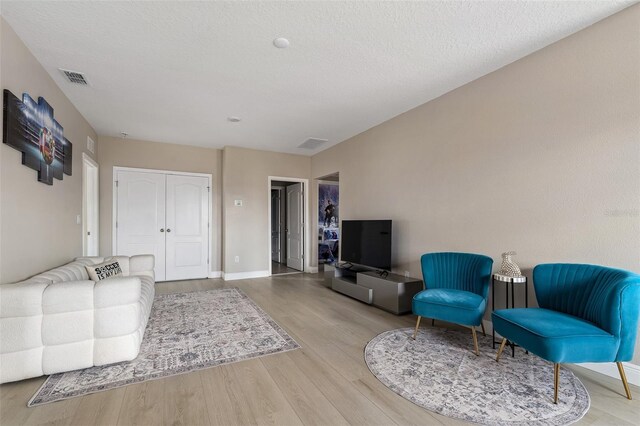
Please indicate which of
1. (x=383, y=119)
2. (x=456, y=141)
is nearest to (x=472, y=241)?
(x=456, y=141)

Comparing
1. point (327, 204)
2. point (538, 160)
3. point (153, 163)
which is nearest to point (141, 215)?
point (153, 163)

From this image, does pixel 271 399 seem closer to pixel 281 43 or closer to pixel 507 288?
pixel 507 288

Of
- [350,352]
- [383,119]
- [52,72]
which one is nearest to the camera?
[350,352]

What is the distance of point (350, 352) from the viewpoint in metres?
2.60

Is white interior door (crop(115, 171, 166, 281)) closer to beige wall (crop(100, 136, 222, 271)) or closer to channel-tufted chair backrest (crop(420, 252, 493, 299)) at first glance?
beige wall (crop(100, 136, 222, 271))

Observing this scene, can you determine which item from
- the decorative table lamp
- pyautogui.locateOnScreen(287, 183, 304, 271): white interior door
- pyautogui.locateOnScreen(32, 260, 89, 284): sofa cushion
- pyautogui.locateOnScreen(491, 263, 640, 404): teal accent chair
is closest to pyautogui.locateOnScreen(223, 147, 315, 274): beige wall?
pyautogui.locateOnScreen(287, 183, 304, 271): white interior door

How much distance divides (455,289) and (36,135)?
4.26 meters

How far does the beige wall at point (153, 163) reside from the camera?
5.19 metres

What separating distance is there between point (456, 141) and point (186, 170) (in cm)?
496

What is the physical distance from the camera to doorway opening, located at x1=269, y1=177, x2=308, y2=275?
262 inches

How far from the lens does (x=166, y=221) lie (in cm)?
564

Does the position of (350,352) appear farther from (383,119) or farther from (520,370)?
(383,119)

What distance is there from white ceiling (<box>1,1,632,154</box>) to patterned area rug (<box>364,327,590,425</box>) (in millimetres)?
2706

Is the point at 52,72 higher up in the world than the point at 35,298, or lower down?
higher up
